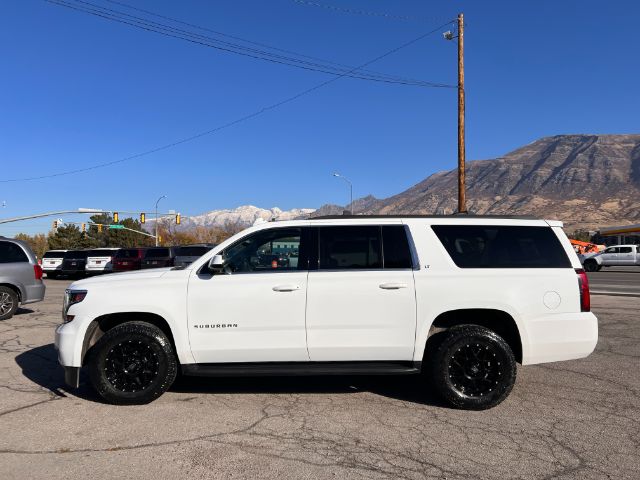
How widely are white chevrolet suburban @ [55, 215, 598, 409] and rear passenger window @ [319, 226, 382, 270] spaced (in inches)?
0.4

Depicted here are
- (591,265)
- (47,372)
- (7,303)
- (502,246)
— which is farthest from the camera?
(591,265)

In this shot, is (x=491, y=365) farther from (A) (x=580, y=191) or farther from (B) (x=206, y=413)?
(A) (x=580, y=191)

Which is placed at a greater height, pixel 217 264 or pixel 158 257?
pixel 217 264

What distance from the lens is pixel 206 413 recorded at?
4.81m

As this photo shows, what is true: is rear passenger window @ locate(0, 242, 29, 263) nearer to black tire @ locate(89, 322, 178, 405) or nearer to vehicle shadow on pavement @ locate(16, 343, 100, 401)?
vehicle shadow on pavement @ locate(16, 343, 100, 401)

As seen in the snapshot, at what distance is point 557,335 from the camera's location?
16.4ft

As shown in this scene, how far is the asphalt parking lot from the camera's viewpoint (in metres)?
3.68

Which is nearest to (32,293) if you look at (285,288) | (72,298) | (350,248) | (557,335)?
(72,298)

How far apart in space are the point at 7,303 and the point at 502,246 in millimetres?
10458

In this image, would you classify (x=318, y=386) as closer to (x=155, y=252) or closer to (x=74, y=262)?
(x=155, y=252)

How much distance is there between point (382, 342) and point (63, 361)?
3157 millimetres

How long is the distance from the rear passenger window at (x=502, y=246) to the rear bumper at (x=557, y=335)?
1.80 ft

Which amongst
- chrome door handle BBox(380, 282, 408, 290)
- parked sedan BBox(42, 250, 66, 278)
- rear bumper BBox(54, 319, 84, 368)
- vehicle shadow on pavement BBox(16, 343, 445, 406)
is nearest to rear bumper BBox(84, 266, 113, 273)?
parked sedan BBox(42, 250, 66, 278)

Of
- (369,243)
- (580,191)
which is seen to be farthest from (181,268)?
(580,191)
